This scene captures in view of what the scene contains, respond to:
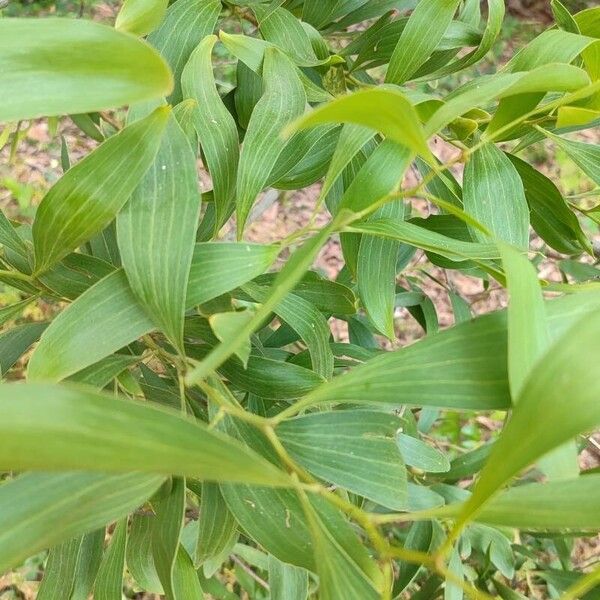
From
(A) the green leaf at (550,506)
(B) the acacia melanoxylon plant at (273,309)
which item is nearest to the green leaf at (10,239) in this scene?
(B) the acacia melanoxylon plant at (273,309)

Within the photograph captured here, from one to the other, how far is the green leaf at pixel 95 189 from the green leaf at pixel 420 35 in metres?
0.36

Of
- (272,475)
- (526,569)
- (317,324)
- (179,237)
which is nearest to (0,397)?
(272,475)

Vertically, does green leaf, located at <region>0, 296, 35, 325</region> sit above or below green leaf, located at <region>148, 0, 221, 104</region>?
below

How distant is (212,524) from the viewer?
606 millimetres

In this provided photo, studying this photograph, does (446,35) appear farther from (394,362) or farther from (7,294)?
(7,294)

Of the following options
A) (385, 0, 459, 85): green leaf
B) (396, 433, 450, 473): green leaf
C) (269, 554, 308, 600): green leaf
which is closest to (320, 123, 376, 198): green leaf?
(385, 0, 459, 85): green leaf

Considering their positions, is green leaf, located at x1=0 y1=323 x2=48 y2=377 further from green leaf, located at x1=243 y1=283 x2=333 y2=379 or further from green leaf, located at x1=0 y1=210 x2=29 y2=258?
green leaf, located at x1=243 y1=283 x2=333 y2=379

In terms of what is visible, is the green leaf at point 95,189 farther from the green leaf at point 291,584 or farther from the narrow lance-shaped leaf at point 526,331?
the green leaf at point 291,584

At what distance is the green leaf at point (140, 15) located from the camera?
22.3 inches

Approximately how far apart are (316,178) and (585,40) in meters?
0.30

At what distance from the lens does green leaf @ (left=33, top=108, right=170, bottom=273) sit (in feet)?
1.51

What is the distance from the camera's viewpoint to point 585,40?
58 cm

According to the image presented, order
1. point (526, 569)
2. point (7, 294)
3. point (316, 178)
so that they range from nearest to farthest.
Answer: point (316, 178), point (526, 569), point (7, 294)

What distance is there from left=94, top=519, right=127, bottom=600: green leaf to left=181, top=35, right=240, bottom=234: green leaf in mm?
330
